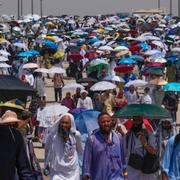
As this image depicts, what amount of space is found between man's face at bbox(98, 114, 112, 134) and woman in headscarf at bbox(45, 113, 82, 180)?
2.23 feet

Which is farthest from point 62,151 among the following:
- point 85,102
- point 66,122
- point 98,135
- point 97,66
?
point 97,66

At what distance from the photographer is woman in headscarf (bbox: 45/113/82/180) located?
334 inches

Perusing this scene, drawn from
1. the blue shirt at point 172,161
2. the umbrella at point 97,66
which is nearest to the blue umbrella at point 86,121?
→ the blue shirt at point 172,161

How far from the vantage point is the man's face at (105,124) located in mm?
7750

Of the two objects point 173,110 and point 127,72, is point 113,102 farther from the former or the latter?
point 127,72

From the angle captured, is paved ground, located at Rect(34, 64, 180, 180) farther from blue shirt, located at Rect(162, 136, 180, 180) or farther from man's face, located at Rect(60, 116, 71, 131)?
blue shirt, located at Rect(162, 136, 180, 180)

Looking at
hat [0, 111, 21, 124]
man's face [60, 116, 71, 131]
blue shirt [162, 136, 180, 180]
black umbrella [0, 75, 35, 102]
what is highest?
black umbrella [0, 75, 35, 102]

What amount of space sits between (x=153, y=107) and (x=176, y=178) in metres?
2.33

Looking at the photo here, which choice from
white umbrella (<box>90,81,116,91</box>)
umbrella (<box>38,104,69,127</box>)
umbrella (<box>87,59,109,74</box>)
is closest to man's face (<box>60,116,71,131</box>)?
umbrella (<box>38,104,69,127</box>)

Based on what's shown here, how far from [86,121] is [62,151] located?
6.70ft

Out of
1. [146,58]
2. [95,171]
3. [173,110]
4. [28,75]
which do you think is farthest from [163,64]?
[95,171]

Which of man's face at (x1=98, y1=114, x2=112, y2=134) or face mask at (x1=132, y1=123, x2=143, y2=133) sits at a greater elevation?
man's face at (x1=98, y1=114, x2=112, y2=134)

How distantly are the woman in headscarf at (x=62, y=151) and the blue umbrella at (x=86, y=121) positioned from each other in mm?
1756

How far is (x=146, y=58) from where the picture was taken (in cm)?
2806
